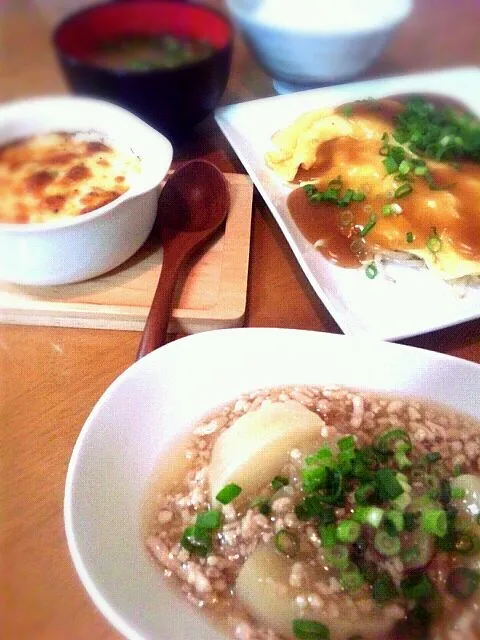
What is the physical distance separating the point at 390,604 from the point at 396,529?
58 millimetres

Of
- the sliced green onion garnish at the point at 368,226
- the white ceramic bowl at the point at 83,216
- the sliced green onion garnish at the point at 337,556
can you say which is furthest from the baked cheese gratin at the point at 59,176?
the sliced green onion garnish at the point at 337,556

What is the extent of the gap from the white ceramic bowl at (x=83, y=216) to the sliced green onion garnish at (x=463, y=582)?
0.44 meters

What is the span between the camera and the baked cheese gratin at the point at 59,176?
0.57 meters

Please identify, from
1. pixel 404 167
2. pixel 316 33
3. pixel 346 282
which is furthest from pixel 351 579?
pixel 316 33

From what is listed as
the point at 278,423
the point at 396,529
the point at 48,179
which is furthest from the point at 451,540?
the point at 48,179

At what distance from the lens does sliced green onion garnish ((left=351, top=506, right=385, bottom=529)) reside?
17.1 inches

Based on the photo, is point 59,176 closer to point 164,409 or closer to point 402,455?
point 164,409

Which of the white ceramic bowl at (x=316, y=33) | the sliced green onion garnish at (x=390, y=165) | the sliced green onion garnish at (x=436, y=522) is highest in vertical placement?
the white ceramic bowl at (x=316, y=33)

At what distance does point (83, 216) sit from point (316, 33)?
0.50m

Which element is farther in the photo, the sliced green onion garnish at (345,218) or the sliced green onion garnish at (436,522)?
the sliced green onion garnish at (345,218)

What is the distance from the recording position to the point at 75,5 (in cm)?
58

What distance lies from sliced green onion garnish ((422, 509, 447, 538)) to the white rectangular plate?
0.68ft

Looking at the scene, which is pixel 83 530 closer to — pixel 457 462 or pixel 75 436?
pixel 75 436

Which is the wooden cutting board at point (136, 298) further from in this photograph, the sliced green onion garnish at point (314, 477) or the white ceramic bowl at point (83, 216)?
the sliced green onion garnish at point (314, 477)
